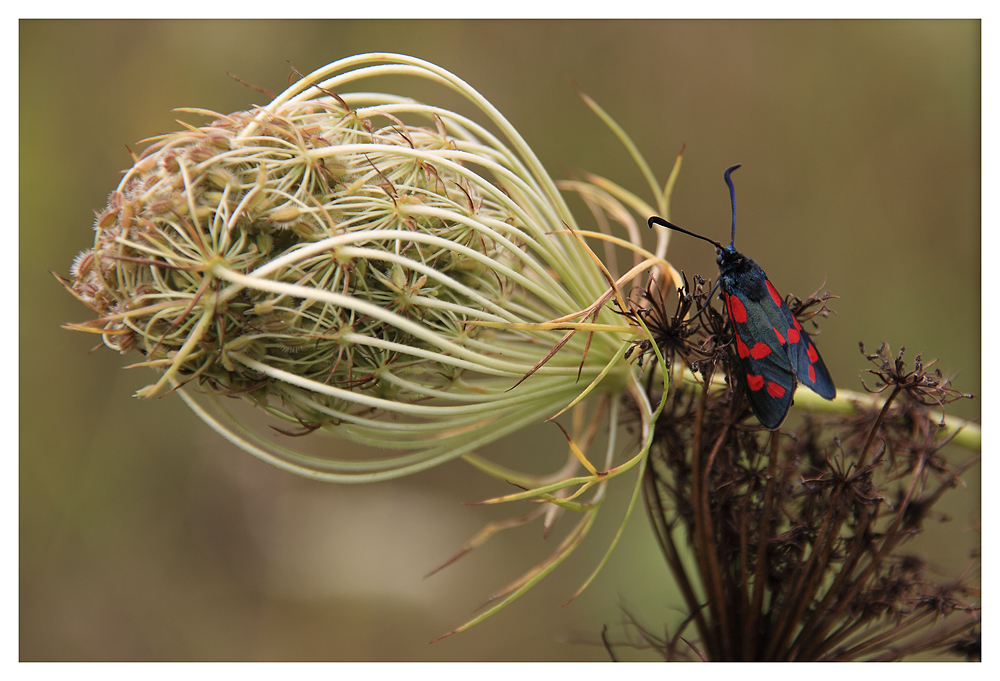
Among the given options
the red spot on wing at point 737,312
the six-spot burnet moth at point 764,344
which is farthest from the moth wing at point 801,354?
the red spot on wing at point 737,312

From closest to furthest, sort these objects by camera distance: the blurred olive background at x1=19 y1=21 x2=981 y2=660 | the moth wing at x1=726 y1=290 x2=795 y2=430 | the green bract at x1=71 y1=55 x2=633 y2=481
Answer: the green bract at x1=71 y1=55 x2=633 y2=481
the moth wing at x1=726 y1=290 x2=795 y2=430
the blurred olive background at x1=19 y1=21 x2=981 y2=660

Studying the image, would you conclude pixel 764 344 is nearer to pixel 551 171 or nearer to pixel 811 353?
pixel 811 353

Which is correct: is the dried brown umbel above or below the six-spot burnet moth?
below

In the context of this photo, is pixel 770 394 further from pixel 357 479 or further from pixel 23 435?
pixel 23 435

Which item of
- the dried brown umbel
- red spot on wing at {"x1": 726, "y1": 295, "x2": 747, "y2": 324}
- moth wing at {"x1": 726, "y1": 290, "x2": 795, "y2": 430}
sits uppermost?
red spot on wing at {"x1": 726, "y1": 295, "x2": 747, "y2": 324}

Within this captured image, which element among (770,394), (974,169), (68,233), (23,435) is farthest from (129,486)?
(974,169)

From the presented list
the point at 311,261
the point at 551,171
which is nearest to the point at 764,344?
the point at 311,261

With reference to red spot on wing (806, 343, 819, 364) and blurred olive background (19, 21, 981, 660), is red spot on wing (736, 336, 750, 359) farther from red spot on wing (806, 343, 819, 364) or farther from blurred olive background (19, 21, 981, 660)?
blurred olive background (19, 21, 981, 660)

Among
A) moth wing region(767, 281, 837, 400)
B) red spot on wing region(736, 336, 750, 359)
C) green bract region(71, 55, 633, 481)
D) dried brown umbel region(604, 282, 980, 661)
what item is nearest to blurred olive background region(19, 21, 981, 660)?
dried brown umbel region(604, 282, 980, 661)

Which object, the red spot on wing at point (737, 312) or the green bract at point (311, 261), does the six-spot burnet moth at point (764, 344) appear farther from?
the green bract at point (311, 261)
